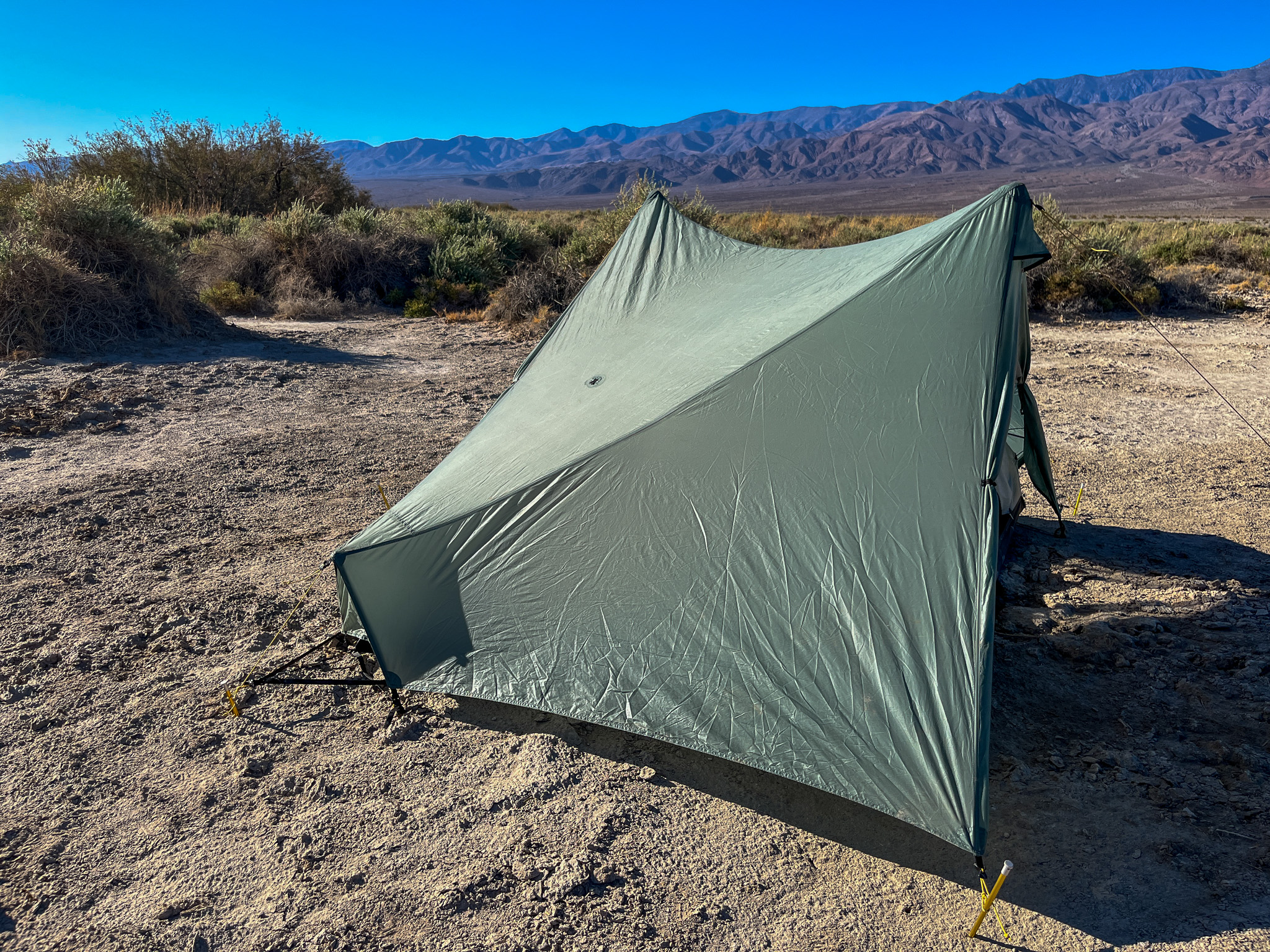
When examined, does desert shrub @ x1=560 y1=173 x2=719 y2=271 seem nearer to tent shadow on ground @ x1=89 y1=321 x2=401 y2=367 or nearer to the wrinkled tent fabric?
tent shadow on ground @ x1=89 y1=321 x2=401 y2=367

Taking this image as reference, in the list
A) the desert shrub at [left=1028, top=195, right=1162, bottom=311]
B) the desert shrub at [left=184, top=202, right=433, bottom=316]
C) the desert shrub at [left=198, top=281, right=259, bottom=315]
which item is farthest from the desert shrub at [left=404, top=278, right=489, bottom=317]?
the desert shrub at [left=1028, top=195, right=1162, bottom=311]

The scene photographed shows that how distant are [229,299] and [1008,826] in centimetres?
1308

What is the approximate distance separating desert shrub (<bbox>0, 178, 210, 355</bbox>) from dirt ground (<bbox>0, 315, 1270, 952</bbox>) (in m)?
4.84

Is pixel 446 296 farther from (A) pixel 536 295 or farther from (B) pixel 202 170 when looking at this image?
(B) pixel 202 170

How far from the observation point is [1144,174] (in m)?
106

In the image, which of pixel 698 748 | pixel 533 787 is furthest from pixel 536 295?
pixel 698 748

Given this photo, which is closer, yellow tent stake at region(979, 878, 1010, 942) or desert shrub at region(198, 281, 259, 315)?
yellow tent stake at region(979, 878, 1010, 942)

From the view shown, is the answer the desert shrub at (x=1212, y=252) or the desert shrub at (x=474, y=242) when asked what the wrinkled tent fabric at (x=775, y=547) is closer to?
the desert shrub at (x=474, y=242)

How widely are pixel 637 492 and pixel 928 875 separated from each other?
1.82 m

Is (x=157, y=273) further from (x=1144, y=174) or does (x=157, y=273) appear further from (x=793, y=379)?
(x=1144, y=174)

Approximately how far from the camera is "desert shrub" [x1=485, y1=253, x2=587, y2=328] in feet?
40.5

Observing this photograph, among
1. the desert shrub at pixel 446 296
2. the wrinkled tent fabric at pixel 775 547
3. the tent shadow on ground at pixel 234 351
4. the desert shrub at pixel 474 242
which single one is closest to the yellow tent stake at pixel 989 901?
the wrinkled tent fabric at pixel 775 547

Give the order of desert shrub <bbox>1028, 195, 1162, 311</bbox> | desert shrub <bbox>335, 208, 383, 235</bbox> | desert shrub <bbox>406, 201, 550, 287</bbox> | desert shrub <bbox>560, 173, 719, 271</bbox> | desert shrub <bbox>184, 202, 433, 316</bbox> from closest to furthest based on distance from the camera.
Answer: desert shrub <bbox>1028, 195, 1162, 311</bbox>, desert shrub <bbox>184, 202, 433, 316</bbox>, desert shrub <bbox>560, 173, 719, 271</bbox>, desert shrub <bbox>406, 201, 550, 287</bbox>, desert shrub <bbox>335, 208, 383, 235</bbox>

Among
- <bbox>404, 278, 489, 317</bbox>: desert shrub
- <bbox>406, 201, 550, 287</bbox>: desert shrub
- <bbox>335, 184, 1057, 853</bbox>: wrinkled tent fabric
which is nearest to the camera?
<bbox>335, 184, 1057, 853</bbox>: wrinkled tent fabric
